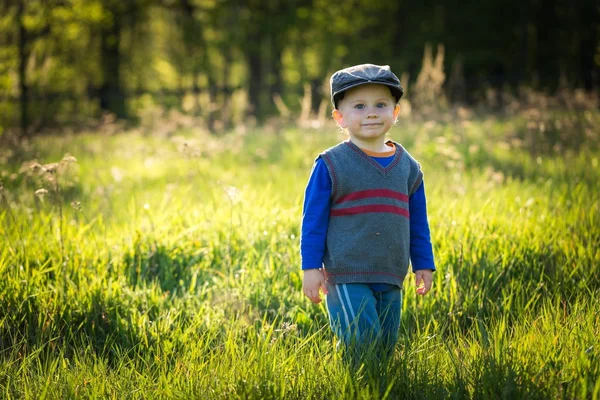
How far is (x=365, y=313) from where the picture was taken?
252cm

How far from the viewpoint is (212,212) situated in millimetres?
4688

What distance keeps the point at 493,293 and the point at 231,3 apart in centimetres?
2044

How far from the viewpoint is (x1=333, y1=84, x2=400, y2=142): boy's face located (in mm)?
2553

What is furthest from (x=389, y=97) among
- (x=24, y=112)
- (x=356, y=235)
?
(x=24, y=112)

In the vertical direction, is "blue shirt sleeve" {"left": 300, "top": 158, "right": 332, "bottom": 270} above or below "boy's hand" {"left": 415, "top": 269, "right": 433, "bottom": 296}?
above

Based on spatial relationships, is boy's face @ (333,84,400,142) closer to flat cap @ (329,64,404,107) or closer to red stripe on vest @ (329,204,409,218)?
flat cap @ (329,64,404,107)

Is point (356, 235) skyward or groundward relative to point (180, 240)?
skyward

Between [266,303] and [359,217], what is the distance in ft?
3.53

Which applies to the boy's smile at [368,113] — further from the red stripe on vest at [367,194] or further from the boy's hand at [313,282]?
the boy's hand at [313,282]

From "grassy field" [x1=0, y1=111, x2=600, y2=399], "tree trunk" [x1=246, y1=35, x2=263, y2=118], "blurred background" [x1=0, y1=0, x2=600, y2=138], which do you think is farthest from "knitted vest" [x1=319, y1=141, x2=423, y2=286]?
"tree trunk" [x1=246, y1=35, x2=263, y2=118]

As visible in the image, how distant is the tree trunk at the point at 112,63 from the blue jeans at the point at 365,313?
67.3 feet

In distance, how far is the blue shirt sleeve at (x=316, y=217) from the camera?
2.51m

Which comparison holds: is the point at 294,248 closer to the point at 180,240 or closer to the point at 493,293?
the point at 180,240

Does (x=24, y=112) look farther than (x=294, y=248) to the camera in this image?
Yes
